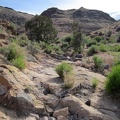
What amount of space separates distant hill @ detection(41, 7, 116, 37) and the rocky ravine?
10032 cm

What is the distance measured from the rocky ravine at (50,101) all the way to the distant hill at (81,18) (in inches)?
3950

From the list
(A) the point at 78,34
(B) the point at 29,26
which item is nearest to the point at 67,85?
(A) the point at 78,34

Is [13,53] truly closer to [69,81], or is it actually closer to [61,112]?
[69,81]

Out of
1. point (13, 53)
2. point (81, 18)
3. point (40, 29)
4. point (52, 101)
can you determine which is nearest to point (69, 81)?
point (52, 101)

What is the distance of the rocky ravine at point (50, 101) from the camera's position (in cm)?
654

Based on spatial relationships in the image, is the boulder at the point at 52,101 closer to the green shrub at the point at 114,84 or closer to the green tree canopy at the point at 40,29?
the green shrub at the point at 114,84

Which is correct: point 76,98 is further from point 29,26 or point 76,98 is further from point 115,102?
point 29,26

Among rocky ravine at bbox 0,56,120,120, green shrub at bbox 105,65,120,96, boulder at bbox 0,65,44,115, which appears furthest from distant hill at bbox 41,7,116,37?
boulder at bbox 0,65,44,115

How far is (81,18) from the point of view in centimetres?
13088

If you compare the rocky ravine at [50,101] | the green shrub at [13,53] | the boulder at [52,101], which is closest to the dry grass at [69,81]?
the rocky ravine at [50,101]

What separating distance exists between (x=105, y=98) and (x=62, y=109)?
59.9 inches

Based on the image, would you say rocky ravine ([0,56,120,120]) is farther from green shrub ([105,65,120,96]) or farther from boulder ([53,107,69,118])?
green shrub ([105,65,120,96])

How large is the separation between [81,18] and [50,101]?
126308 millimetres

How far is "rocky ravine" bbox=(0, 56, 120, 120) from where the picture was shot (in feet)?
21.4
